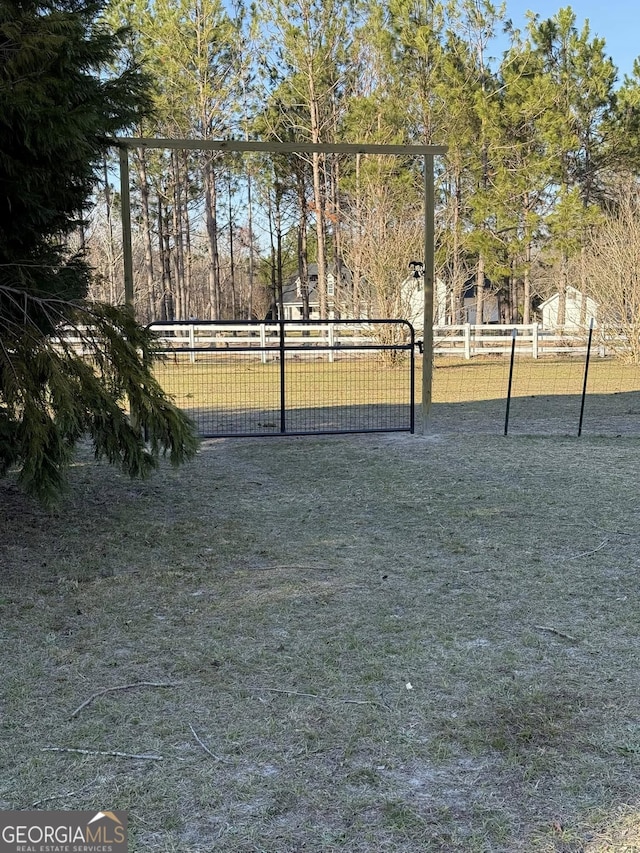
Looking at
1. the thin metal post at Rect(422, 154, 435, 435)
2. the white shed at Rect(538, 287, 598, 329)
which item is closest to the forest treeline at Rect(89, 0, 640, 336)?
the white shed at Rect(538, 287, 598, 329)

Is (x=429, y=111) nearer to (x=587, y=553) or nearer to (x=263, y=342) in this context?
(x=263, y=342)

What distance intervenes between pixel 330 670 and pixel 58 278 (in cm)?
273

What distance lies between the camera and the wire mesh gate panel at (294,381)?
27.5ft

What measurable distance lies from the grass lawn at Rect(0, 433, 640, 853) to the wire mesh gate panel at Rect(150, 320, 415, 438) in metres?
1.49

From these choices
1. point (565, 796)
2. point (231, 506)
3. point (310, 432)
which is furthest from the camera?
point (310, 432)

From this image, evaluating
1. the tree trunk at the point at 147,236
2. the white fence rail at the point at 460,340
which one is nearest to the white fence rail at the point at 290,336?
the white fence rail at the point at 460,340

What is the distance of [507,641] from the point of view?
2.99 meters

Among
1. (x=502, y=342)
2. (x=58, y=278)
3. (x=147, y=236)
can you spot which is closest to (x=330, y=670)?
(x=58, y=278)

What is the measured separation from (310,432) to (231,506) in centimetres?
320

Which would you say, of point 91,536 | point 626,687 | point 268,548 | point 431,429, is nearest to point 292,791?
point 626,687

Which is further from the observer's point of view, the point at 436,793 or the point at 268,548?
the point at 268,548

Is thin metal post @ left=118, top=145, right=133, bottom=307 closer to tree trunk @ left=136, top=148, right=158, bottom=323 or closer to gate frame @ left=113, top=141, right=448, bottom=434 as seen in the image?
gate frame @ left=113, top=141, right=448, bottom=434

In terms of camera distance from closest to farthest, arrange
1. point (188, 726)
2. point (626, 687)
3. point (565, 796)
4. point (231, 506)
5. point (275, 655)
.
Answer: point (565, 796)
point (188, 726)
point (626, 687)
point (275, 655)
point (231, 506)

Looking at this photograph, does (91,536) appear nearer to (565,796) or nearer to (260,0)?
(565,796)
